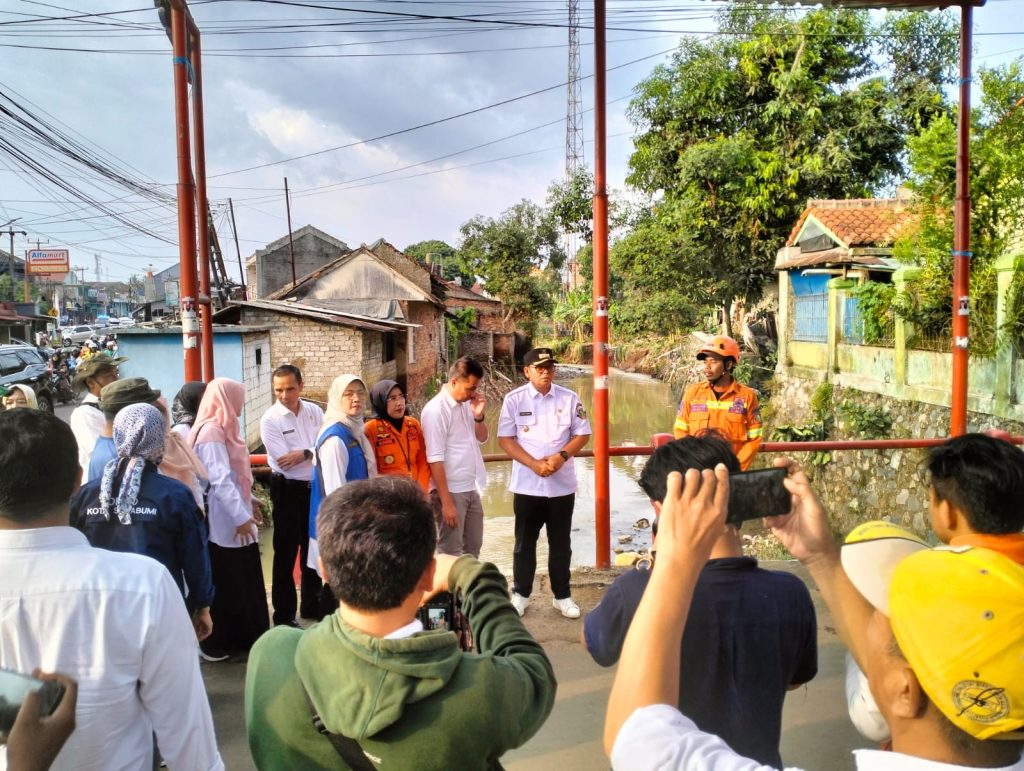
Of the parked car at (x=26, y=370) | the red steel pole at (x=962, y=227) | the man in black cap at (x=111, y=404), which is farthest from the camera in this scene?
the parked car at (x=26, y=370)

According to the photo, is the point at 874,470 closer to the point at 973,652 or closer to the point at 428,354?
the point at 973,652

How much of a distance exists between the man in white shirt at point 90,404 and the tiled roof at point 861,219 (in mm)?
11828

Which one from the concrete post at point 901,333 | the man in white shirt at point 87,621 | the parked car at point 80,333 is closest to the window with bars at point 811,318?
the concrete post at point 901,333

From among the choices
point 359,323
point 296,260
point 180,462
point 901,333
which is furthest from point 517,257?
point 180,462

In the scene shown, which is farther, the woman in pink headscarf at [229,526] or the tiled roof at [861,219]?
the tiled roof at [861,219]

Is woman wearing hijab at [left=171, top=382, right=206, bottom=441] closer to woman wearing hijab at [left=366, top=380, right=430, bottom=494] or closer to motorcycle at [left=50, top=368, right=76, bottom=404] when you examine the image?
woman wearing hijab at [left=366, top=380, right=430, bottom=494]

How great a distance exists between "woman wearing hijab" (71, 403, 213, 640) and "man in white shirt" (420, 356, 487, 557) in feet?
4.69

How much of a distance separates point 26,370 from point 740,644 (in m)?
17.7

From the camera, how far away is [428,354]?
22.0 m

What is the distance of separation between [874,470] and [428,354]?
1502 cm

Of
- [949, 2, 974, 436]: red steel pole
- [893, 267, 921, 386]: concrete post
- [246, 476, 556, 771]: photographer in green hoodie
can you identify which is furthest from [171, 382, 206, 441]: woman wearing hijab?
[893, 267, 921, 386]: concrete post

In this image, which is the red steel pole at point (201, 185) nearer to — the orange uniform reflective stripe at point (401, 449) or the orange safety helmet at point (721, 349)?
the orange uniform reflective stripe at point (401, 449)

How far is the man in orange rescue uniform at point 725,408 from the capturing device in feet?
12.2

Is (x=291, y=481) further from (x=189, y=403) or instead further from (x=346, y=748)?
(x=346, y=748)
